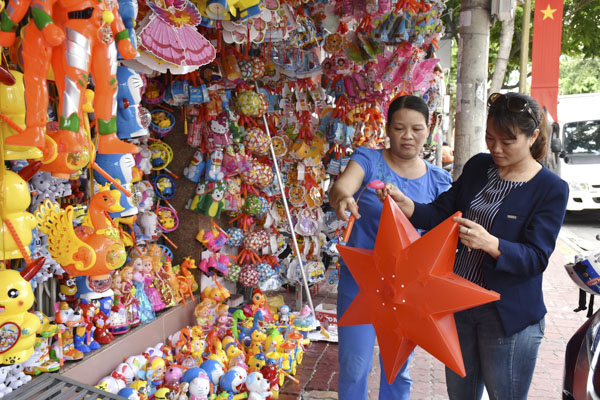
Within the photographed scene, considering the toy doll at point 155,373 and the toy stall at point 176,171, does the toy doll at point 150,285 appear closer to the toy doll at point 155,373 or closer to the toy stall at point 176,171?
the toy stall at point 176,171

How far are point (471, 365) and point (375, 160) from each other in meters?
0.97

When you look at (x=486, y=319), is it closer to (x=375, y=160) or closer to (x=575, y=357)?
(x=575, y=357)

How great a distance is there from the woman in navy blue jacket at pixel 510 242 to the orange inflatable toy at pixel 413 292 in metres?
0.11

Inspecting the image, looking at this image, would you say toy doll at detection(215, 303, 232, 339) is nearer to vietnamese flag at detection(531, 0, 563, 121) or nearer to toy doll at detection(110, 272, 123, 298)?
toy doll at detection(110, 272, 123, 298)

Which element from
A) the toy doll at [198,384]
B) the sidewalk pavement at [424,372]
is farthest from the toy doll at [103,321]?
the sidewalk pavement at [424,372]

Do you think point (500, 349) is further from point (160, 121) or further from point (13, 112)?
point (160, 121)

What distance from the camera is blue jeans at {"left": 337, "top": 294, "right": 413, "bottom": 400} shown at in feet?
8.05

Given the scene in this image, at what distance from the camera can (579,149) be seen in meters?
11.9

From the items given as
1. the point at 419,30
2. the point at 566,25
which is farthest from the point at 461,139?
the point at 566,25

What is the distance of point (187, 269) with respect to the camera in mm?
4113

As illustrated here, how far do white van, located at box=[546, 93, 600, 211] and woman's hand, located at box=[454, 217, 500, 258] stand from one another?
34.3ft

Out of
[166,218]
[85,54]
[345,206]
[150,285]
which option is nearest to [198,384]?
[150,285]

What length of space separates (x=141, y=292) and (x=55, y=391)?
4.07 feet

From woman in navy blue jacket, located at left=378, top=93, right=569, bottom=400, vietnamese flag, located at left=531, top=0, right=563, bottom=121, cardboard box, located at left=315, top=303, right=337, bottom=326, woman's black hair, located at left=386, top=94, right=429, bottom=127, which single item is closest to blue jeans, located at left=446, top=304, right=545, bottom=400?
woman in navy blue jacket, located at left=378, top=93, right=569, bottom=400
